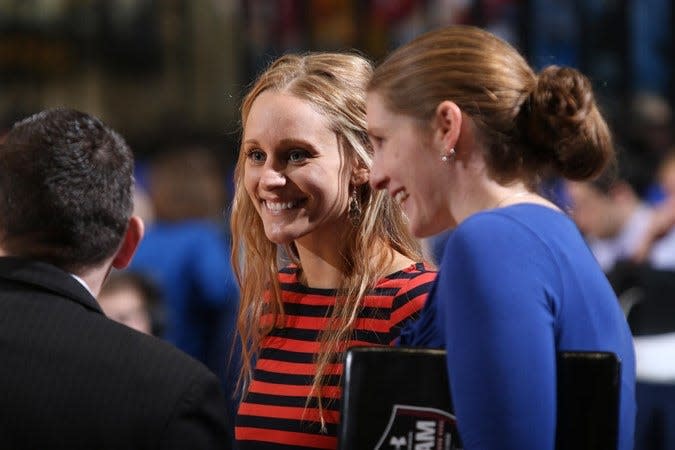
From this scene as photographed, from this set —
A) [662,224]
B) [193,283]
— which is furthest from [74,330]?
[662,224]

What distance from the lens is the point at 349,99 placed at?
227 centimetres

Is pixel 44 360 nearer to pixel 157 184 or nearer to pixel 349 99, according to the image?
pixel 349 99

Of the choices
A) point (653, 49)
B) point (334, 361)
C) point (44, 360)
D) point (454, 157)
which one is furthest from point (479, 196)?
point (653, 49)

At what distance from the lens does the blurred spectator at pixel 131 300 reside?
4.02m

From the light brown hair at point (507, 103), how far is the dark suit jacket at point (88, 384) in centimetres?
52

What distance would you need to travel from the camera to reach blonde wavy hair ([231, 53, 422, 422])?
2201 mm

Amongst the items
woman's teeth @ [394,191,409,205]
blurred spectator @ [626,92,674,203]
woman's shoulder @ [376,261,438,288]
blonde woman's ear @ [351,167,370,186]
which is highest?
blurred spectator @ [626,92,674,203]

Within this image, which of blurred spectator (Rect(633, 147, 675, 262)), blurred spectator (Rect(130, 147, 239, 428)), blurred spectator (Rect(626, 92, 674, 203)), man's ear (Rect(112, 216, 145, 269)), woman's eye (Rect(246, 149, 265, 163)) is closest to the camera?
man's ear (Rect(112, 216, 145, 269))

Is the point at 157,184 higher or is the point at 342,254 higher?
the point at 157,184

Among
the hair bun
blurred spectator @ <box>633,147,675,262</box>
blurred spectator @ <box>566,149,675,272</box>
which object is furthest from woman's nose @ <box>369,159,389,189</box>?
blurred spectator @ <box>566,149,675,272</box>

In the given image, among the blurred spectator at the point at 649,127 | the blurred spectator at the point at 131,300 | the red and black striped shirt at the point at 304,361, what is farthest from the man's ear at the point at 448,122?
the blurred spectator at the point at 649,127

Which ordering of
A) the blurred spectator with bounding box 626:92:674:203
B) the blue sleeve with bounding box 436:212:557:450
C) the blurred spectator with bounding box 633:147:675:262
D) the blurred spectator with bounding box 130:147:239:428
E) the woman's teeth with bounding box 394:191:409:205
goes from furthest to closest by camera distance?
the blurred spectator with bounding box 626:92:674:203 < the blurred spectator with bounding box 633:147:675:262 < the blurred spectator with bounding box 130:147:239:428 < the woman's teeth with bounding box 394:191:409:205 < the blue sleeve with bounding box 436:212:557:450

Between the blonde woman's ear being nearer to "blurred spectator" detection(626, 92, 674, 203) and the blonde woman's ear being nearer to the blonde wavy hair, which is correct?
the blonde wavy hair

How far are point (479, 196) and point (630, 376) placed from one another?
34 cm
